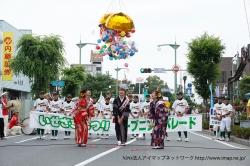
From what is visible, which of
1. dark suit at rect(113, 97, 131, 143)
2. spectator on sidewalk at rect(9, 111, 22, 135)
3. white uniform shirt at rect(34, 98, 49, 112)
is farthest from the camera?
spectator on sidewalk at rect(9, 111, 22, 135)

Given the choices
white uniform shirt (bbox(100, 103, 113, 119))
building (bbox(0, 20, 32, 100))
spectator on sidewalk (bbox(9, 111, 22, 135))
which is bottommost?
spectator on sidewalk (bbox(9, 111, 22, 135))

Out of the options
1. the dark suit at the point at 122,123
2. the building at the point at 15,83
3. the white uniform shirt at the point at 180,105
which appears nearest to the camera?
the dark suit at the point at 122,123

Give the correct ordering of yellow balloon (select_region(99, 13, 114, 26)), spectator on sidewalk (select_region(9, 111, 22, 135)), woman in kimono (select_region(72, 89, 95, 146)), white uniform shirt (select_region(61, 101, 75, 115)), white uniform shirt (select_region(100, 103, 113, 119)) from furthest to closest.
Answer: spectator on sidewalk (select_region(9, 111, 22, 135)) → yellow balloon (select_region(99, 13, 114, 26)) → white uniform shirt (select_region(100, 103, 113, 119)) → white uniform shirt (select_region(61, 101, 75, 115)) → woman in kimono (select_region(72, 89, 95, 146))

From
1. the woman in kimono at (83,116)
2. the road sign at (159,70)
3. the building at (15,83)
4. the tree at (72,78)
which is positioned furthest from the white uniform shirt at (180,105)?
the tree at (72,78)

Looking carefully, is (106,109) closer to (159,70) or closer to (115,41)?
(115,41)

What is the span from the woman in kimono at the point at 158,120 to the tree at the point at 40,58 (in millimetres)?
21397

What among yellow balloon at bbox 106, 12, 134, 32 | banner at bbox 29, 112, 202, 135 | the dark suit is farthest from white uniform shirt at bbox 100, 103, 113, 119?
the dark suit

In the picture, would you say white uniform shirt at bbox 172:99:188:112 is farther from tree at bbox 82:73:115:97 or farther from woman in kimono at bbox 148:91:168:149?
tree at bbox 82:73:115:97

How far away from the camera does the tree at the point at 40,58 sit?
3541 centimetres

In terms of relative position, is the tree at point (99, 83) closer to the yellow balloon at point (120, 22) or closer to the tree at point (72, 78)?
the tree at point (72, 78)

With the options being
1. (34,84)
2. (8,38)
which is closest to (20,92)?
(8,38)

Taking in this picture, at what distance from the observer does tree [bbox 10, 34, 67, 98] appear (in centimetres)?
3541

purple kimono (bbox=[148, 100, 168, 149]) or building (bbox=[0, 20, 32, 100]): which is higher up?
building (bbox=[0, 20, 32, 100])

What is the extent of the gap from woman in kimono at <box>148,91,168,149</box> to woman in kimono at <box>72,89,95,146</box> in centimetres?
206
